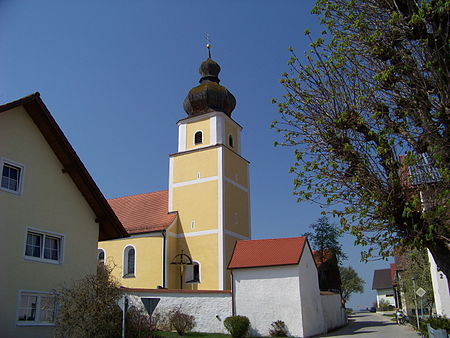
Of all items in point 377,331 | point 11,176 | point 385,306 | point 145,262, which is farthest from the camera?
point 385,306

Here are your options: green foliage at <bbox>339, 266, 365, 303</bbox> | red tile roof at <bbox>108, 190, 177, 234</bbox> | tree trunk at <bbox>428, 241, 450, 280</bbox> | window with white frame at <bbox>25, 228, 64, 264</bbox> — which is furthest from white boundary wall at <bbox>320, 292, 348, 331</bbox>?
green foliage at <bbox>339, 266, 365, 303</bbox>

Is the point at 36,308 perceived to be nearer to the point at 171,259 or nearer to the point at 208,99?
the point at 171,259

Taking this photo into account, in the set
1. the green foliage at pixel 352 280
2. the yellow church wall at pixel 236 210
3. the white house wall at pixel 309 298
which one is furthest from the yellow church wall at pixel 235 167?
the green foliage at pixel 352 280

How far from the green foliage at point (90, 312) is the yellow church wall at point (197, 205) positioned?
19071 millimetres

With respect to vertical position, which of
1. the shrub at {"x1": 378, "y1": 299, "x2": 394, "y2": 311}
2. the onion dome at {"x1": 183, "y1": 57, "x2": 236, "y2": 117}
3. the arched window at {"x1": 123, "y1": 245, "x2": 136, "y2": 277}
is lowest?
the shrub at {"x1": 378, "y1": 299, "x2": 394, "y2": 311}

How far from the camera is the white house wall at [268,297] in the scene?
24250 millimetres

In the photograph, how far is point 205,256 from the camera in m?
32.8

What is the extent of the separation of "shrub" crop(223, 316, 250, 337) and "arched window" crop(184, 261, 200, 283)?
9080 millimetres

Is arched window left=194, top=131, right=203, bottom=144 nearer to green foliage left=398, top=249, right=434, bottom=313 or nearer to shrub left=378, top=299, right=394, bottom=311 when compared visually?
green foliage left=398, top=249, right=434, bottom=313

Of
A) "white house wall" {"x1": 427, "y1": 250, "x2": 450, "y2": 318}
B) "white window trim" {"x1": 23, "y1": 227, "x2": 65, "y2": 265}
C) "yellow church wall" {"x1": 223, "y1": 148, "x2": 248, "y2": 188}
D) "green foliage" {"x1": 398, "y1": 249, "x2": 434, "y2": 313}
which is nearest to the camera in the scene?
"white window trim" {"x1": 23, "y1": 227, "x2": 65, "y2": 265}

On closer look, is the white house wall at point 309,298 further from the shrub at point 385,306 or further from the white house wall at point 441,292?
the shrub at point 385,306

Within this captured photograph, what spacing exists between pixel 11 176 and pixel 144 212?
73.3 feet

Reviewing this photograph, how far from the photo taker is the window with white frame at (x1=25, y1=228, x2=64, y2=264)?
50.4 ft

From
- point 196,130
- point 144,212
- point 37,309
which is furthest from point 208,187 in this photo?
point 37,309
